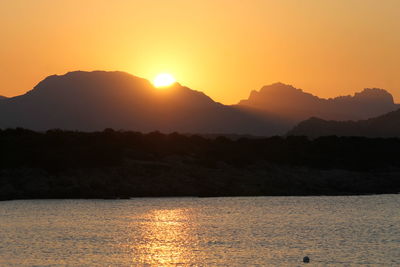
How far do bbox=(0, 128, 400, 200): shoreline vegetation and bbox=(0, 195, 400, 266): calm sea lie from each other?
11.3 m

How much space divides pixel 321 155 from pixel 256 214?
194ft

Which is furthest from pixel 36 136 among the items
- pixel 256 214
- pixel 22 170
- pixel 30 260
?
pixel 30 260

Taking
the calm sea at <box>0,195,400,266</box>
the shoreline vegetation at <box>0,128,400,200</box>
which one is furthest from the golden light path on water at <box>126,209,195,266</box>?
the shoreline vegetation at <box>0,128,400,200</box>

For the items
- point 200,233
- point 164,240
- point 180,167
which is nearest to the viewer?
point 164,240

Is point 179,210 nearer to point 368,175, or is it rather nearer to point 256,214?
point 256,214

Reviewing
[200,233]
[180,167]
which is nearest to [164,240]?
[200,233]

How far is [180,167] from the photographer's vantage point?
12444 centimetres

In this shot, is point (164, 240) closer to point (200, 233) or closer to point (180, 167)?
point (200, 233)

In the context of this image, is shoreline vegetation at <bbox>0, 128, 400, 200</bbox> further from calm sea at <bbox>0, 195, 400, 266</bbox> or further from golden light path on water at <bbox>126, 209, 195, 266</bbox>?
golden light path on water at <bbox>126, 209, 195, 266</bbox>

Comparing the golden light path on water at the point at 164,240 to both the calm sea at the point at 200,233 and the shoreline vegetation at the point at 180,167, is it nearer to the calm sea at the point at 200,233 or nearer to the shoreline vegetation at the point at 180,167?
the calm sea at the point at 200,233

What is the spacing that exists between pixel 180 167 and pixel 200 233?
2298 inches

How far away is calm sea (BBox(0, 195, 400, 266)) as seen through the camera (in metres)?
50.3

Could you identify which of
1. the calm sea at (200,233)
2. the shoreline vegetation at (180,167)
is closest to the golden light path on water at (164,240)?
the calm sea at (200,233)

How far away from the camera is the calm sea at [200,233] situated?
50281 mm
